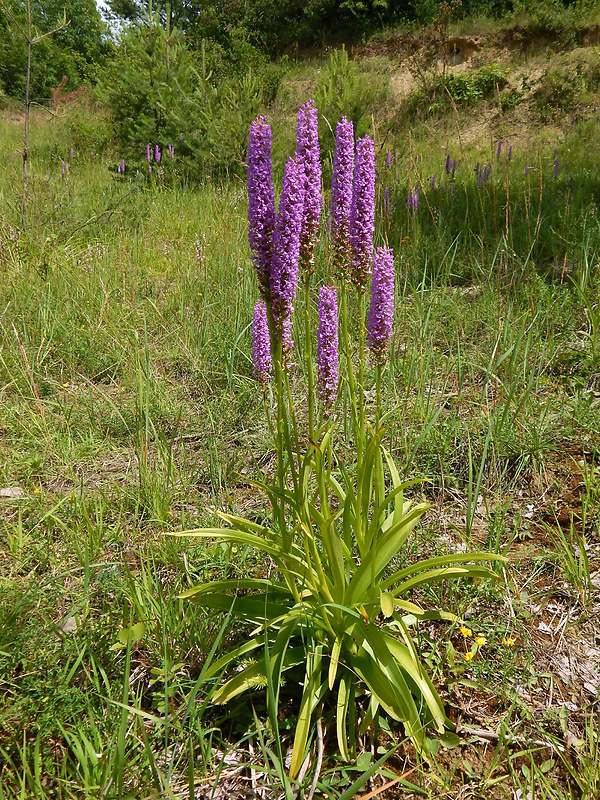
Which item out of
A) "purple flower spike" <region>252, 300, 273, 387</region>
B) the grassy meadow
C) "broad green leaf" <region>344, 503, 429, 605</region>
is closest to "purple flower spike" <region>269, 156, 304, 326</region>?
"purple flower spike" <region>252, 300, 273, 387</region>

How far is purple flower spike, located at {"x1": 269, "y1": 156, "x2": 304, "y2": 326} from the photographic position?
1.48 metres

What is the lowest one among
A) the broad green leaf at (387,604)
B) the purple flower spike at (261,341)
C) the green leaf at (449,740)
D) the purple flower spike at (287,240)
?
the green leaf at (449,740)

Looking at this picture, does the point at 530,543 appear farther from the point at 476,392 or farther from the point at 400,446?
the point at 476,392

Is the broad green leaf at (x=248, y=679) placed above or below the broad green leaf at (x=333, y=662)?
below

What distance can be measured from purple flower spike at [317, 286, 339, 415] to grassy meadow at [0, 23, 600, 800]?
1.77ft

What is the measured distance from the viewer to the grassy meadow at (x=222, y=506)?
1601mm

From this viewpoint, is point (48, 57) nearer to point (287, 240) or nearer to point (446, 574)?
point (287, 240)

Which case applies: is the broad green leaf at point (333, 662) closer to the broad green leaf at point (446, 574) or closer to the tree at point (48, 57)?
the broad green leaf at point (446, 574)

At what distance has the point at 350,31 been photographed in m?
23.5

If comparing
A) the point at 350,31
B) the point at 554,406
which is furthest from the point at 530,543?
the point at 350,31

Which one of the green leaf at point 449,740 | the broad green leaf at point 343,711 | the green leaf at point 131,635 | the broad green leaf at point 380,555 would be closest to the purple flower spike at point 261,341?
the broad green leaf at point 380,555

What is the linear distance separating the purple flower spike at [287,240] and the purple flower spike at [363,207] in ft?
0.67

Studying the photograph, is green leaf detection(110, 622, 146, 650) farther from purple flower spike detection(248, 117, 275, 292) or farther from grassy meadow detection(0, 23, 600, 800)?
purple flower spike detection(248, 117, 275, 292)

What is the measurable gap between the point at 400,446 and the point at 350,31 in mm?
26822
